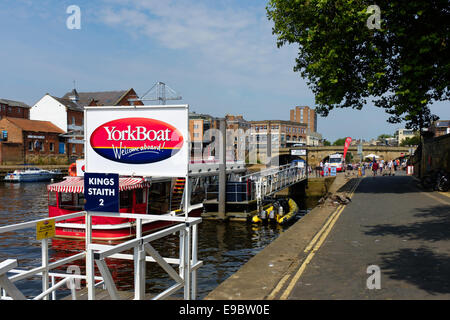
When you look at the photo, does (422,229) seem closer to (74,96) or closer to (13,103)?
(74,96)

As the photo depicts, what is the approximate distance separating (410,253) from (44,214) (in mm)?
24487

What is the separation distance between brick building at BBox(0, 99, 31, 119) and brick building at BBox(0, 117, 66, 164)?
1237 cm

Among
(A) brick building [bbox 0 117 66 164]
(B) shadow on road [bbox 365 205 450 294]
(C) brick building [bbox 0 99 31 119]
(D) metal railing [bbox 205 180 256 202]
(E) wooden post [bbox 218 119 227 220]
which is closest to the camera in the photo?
(B) shadow on road [bbox 365 205 450 294]

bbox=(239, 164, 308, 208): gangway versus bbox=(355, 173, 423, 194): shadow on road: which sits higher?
bbox=(239, 164, 308, 208): gangway

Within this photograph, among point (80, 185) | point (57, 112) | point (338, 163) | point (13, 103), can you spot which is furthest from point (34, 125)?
point (80, 185)

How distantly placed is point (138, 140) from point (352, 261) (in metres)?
5.68

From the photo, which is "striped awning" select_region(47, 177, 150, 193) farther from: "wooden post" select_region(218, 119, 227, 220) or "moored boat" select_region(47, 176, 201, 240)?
"wooden post" select_region(218, 119, 227, 220)

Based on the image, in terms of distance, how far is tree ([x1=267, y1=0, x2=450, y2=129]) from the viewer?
56.9 ft

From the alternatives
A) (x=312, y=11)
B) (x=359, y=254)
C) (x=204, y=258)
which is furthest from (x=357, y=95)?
(x=359, y=254)

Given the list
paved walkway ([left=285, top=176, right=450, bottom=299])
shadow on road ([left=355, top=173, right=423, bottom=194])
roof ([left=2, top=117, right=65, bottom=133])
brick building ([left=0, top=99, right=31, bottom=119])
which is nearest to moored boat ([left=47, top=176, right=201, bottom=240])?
paved walkway ([left=285, top=176, right=450, bottom=299])

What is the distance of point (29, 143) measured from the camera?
67250mm

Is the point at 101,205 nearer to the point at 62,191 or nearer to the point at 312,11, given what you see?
the point at 62,191

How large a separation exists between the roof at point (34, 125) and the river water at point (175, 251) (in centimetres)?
4740
